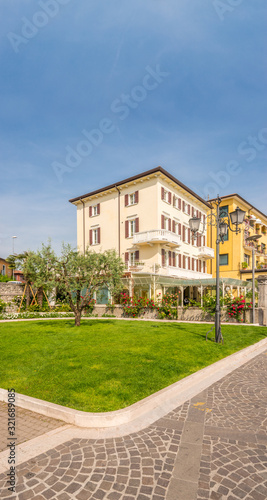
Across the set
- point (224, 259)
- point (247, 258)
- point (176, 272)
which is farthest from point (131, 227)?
point (247, 258)

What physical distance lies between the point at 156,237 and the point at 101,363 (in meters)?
20.3

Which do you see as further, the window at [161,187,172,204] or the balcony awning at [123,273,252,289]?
the window at [161,187,172,204]

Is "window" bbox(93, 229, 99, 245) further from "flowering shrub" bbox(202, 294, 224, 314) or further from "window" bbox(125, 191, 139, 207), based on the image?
"flowering shrub" bbox(202, 294, 224, 314)

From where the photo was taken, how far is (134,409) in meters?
5.06

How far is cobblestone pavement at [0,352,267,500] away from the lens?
320 cm

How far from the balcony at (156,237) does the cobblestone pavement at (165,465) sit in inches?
894

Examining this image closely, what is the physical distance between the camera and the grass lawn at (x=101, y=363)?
5.80 metres

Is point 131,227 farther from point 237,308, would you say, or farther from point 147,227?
point 237,308

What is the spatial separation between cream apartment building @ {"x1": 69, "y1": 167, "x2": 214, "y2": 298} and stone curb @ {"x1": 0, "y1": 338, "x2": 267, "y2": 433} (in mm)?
17344

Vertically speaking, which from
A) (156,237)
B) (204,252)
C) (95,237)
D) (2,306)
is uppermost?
(95,237)

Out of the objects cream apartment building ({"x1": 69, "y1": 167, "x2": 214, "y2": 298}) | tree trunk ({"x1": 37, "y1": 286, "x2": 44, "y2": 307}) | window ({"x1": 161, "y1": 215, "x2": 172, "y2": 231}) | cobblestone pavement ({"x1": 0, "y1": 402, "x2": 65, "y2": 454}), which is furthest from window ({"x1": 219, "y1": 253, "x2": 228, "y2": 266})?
cobblestone pavement ({"x1": 0, "y1": 402, "x2": 65, "y2": 454})

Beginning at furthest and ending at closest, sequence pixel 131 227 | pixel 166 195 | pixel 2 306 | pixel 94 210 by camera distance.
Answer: pixel 94 210
pixel 131 227
pixel 166 195
pixel 2 306

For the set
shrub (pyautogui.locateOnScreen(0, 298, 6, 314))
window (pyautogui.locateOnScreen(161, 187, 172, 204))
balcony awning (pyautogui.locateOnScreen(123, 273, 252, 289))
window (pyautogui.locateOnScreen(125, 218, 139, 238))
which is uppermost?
window (pyautogui.locateOnScreen(161, 187, 172, 204))

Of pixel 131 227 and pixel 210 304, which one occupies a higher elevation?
pixel 131 227
